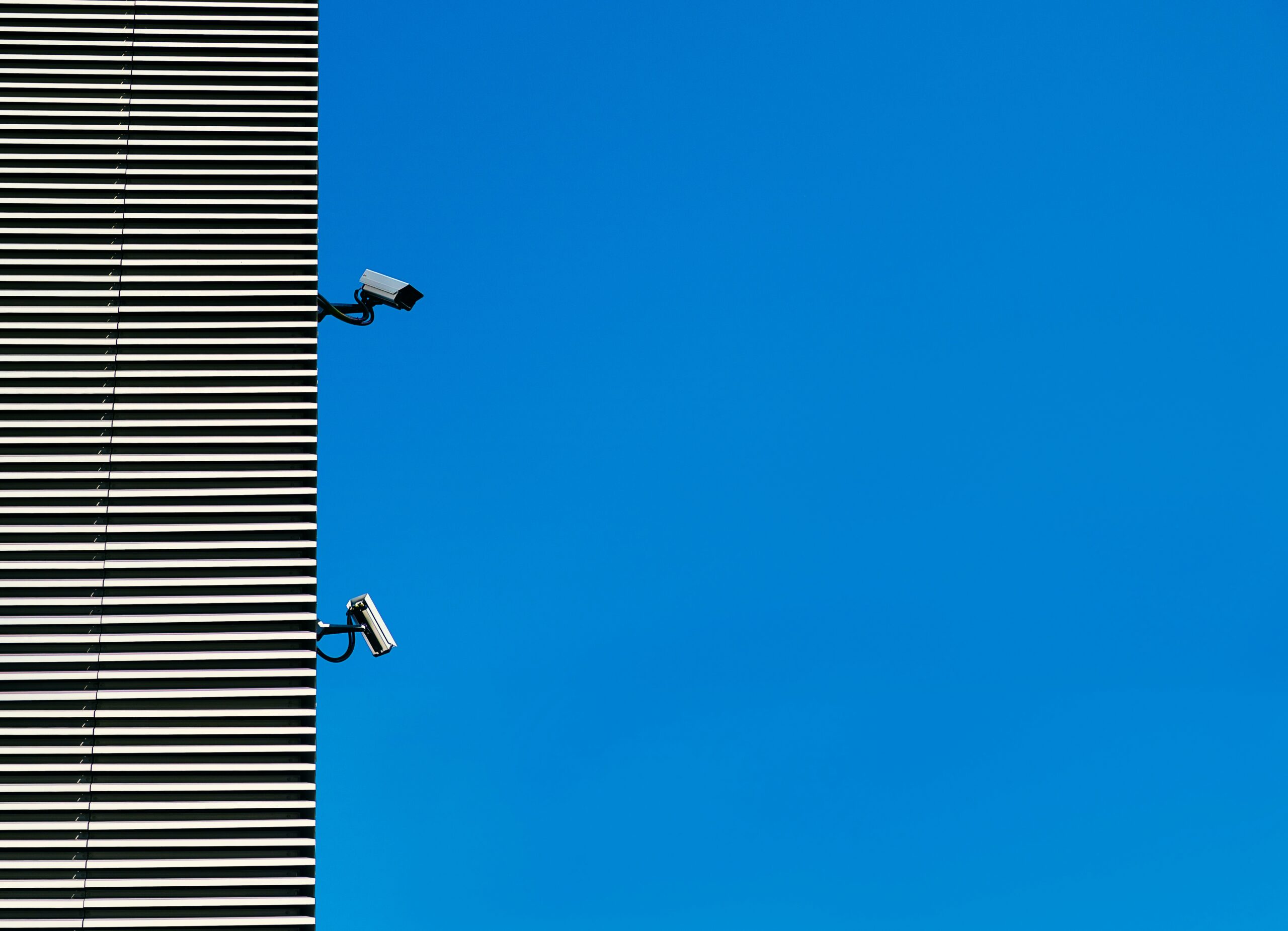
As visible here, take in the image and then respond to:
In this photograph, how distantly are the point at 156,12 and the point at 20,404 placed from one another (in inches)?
81.3

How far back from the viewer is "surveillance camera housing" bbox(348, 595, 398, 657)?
222 inches

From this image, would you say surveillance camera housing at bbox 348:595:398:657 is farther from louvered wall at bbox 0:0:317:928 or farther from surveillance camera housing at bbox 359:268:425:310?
surveillance camera housing at bbox 359:268:425:310

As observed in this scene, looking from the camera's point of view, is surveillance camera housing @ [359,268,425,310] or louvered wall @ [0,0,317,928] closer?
louvered wall @ [0,0,317,928]

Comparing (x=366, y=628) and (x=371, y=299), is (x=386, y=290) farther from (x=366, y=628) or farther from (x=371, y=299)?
(x=366, y=628)

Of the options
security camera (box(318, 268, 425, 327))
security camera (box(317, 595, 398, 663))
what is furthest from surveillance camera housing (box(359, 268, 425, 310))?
security camera (box(317, 595, 398, 663))

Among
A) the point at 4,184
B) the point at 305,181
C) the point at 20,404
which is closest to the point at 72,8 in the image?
the point at 4,184

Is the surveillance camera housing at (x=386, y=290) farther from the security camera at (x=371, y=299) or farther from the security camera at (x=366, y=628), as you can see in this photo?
the security camera at (x=366, y=628)

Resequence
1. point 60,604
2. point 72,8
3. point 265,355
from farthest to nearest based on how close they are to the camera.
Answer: point 72,8
point 265,355
point 60,604

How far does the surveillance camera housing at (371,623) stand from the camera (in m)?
5.65

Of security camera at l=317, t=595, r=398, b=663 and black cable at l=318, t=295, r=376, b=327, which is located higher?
black cable at l=318, t=295, r=376, b=327

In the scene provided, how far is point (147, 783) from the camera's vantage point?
5199 mm

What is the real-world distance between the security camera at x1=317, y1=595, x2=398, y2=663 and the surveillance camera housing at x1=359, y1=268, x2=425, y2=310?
4.43 feet

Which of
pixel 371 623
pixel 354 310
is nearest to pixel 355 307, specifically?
pixel 354 310

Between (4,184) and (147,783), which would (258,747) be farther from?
(4,184)
